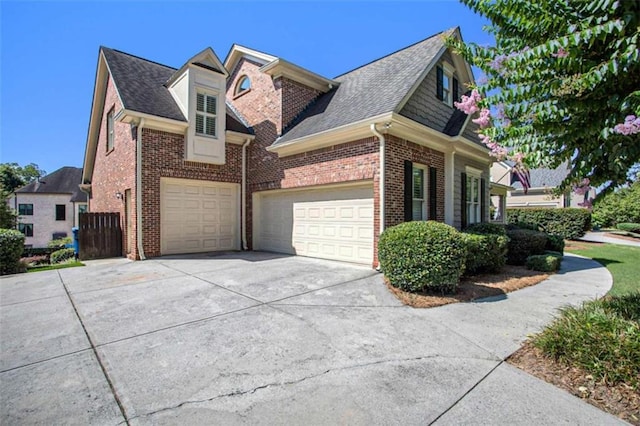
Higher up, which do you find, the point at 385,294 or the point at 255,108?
the point at 255,108

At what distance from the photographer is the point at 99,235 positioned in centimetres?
1081

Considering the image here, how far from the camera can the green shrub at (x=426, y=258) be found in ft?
19.2

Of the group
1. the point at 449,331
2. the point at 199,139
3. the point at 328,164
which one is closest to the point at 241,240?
the point at 199,139

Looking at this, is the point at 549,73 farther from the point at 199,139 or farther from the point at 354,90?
the point at 199,139

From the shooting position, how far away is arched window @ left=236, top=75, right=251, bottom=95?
43.6 feet

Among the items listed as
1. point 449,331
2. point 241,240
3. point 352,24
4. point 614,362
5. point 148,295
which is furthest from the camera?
point 241,240

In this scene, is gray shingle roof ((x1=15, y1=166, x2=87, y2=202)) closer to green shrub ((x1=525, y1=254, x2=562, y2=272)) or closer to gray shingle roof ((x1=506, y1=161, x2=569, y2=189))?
green shrub ((x1=525, y1=254, x2=562, y2=272))

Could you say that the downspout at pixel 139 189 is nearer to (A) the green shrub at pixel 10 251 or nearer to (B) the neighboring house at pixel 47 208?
(A) the green shrub at pixel 10 251

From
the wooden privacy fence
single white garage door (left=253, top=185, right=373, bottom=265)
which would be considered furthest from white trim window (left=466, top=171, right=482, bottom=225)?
the wooden privacy fence

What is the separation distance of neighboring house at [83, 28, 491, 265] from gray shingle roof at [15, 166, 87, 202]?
24511mm

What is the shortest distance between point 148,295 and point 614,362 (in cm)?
689

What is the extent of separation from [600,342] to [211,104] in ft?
38.3

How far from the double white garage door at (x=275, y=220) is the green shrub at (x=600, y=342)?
16.4ft

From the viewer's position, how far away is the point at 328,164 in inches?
366
